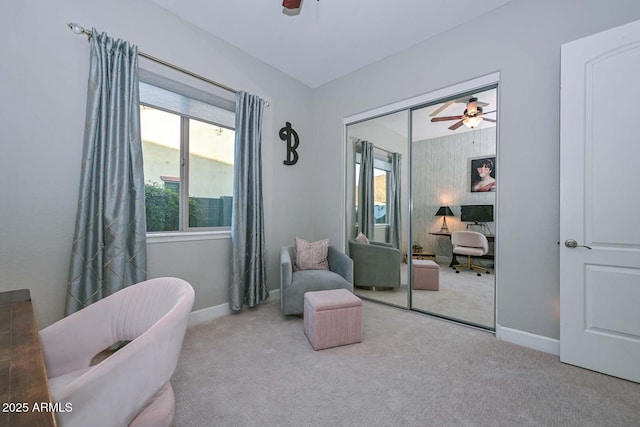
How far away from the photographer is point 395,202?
3.16 m

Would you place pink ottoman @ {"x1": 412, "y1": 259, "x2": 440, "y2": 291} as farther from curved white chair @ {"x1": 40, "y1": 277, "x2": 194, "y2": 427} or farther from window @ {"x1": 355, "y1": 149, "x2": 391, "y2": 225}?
curved white chair @ {"x1": 40, "y1": 277, "x2": 194, "y2": 427}

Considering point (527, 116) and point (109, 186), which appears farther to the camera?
point (527, 116)

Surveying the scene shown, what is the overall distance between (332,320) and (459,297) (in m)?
1.58

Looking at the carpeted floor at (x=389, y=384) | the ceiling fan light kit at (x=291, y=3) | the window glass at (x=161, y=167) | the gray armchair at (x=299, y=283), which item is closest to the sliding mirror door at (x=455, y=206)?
the carpeted floor at (x=389, y=384)

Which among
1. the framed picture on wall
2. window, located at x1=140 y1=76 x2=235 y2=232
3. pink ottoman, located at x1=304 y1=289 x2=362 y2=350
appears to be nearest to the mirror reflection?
the framed picture on wall

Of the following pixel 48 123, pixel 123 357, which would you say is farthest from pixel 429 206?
pixel 48 123

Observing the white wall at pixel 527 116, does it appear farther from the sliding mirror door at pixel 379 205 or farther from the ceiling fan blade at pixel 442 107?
the sliding mirror door at pixel 379 205

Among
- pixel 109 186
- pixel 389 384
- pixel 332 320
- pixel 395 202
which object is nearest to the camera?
pixel 389 384

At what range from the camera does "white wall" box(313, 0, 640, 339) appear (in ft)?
6.82

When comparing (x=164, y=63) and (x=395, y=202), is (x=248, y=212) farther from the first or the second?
(x=395, y=202)

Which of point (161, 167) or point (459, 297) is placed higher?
point (161, 167)

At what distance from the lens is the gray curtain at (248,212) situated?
2.83 metres

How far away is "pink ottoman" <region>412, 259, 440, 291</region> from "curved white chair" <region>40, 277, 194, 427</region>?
2.57 m

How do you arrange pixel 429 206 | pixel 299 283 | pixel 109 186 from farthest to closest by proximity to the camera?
pixel 429 206 < pixel 299 283 < pixel 109 186
